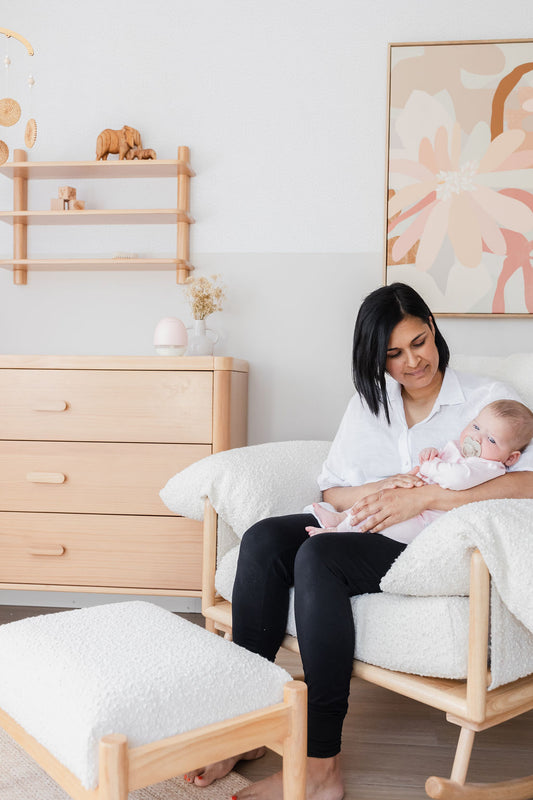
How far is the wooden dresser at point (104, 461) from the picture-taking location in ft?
7.15

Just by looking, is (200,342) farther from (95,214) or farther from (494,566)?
(494,566)

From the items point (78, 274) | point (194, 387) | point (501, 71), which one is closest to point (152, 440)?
point (194, 387)

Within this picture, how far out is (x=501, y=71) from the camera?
7.90 ft

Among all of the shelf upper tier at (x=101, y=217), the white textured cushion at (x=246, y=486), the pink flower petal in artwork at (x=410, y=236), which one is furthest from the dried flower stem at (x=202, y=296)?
the white textured cushion at (x=246, y=486)

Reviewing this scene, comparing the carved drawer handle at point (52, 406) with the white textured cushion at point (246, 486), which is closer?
the white textured cushion at point (246, 486)

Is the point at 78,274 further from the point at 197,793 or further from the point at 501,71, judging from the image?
the point at 197,793

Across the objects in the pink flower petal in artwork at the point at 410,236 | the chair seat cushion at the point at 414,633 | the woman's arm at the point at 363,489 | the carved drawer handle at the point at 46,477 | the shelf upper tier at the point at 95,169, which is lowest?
the chair seat cushion at the point at 414,633

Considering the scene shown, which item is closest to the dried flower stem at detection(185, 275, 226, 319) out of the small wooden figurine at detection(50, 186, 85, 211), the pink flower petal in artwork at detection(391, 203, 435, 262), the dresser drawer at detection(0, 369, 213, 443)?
the dresser drawer at detection(0, 369, 213, 443)

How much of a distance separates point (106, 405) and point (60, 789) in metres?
1.06

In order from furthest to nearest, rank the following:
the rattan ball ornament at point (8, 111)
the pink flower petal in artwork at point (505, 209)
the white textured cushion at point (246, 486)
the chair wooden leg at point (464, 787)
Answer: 1. the pink flower petal in artwork at point (505, 209)
2. the white textured cushion at point (246, 486)
3. the rattan ball ornament at point (8, 111)
4. the chair wooden leg at point (464, 787)

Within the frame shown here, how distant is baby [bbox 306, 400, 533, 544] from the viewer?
1455mm

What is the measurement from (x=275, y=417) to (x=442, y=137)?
109cm

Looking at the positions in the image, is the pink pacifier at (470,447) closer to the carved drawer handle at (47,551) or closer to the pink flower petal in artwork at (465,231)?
the pink flower petal in artwork at (465,231)

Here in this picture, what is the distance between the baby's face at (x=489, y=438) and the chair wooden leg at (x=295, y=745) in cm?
60
